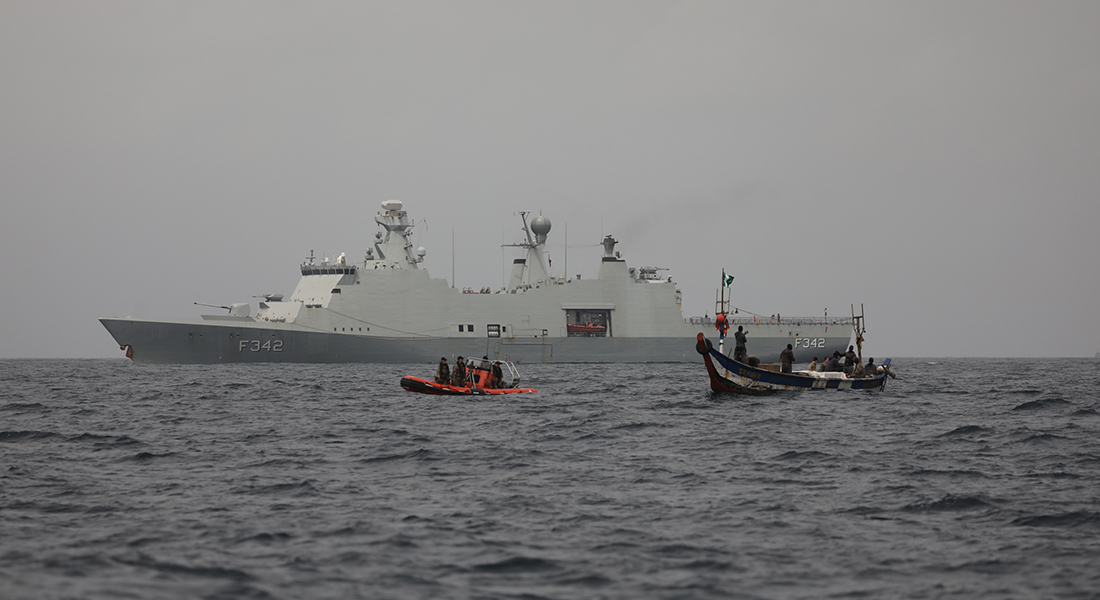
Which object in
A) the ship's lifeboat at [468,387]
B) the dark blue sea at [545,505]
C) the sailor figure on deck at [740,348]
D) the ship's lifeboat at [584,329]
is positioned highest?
the ship's lifeboat at [584,329]

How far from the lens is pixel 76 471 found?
16516mm

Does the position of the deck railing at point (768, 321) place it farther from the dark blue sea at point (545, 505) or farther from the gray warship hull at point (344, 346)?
the dark blue sea at point (545, 505)

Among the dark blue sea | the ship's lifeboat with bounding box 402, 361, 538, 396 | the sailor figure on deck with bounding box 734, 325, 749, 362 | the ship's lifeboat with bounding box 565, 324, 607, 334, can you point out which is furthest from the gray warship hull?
the sailor figure on deck with bounding box 734, 325, 749, 362

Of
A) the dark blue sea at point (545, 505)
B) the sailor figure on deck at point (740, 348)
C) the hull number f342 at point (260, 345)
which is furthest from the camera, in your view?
the hull number f342 at point (260, 345)

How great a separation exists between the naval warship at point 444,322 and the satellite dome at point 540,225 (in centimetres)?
7

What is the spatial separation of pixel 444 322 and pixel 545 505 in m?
49.2

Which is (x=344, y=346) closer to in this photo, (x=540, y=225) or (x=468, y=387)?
(x=540, y=225)

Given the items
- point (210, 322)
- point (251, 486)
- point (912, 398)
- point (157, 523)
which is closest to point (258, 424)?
point (251, 486)

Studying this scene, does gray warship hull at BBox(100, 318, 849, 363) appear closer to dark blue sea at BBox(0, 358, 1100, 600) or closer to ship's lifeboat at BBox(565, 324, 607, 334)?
ship's lifeboat at BBox(565, 324, 607, 334)

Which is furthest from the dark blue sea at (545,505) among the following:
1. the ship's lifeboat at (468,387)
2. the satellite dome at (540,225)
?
the satellite dome at (540,225)

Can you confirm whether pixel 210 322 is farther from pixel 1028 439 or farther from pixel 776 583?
pixel 776 583

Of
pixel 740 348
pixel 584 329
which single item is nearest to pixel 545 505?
pixel 740 348

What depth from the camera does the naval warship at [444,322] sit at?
5744 centimetres

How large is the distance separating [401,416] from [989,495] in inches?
614
